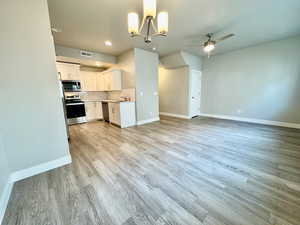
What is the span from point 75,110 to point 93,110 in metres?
0.88

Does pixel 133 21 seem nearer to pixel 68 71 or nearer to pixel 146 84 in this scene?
pixel 146 84

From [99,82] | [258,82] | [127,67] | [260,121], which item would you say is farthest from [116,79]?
[260,121]

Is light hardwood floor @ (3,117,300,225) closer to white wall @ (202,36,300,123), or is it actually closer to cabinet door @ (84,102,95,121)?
white wall @ (202,36,300,123)

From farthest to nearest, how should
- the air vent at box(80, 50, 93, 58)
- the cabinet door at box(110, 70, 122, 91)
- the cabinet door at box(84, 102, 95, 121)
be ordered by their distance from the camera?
the cabinet door at box(84, 102, 95, 121)
the cabinet door at box(110, 70, 122, 91)
the air vent at box(80, 50, 93, 58)

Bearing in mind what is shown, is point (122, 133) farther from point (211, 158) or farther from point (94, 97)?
point (94, 97)

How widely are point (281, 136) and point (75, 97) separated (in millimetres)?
6736

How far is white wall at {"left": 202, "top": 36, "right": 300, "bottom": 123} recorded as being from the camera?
3773 mm

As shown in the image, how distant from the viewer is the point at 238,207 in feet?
4.35

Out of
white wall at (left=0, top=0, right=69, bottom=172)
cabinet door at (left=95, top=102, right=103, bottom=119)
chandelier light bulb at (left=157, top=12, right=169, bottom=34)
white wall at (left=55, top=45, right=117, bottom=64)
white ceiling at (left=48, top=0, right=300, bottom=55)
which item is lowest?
cabinet door at (left=95, top=102, right=103, bottom=119)

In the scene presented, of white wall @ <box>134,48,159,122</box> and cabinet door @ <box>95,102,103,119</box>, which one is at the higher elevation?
white wall @ <box>134,48,159,122</box>

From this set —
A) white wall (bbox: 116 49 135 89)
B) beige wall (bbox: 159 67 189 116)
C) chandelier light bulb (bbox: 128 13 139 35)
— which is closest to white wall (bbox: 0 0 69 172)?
chandelier light bulb (bbox: 128 13 139 35)

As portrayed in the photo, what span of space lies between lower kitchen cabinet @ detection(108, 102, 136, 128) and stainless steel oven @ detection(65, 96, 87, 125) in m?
1.25

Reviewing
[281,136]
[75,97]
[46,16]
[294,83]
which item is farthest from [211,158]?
[75,97]

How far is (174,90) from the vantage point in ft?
19.6
